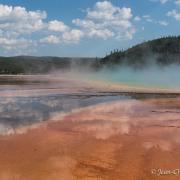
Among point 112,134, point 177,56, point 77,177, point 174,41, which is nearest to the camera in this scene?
point 77,177

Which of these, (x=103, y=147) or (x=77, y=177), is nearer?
(x=77, y=177)

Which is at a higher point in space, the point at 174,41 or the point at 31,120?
the point at 174,41

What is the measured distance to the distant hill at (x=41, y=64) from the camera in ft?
350

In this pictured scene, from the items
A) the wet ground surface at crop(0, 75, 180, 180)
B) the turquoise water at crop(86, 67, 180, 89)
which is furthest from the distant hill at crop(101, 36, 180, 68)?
the wet ground surface at crop(0, 75, 180, 180)

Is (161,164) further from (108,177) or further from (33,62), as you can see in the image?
(33,62)

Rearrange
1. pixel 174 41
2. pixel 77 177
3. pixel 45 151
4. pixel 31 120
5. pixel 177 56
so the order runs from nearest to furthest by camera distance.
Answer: pixel 77 177, pixel 45 151, pixel 31 120, pixel 177 56, pixel 174 41

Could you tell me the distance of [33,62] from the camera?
136 metres

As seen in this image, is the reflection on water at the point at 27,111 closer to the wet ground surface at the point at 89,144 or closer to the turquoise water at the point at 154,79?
the wet ground surface at the point at 89,144

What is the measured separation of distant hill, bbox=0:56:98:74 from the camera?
106600mm

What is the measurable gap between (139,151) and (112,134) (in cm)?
184

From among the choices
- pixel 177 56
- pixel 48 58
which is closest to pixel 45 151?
pixel 177 56

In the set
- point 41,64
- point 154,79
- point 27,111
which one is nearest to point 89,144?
point 27,111

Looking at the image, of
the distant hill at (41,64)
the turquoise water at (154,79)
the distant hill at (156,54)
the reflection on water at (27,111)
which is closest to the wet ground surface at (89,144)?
the reflection on water at (27,111)

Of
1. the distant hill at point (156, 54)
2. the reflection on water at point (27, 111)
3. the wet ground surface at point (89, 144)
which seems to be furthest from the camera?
the distant hill at point (156, 54)
